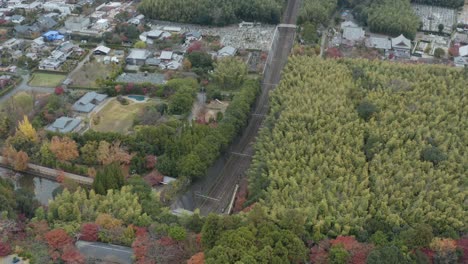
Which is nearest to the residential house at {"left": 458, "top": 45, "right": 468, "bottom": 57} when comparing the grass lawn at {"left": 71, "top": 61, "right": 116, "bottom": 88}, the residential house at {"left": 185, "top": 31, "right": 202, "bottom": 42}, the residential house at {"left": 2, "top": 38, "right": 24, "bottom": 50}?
the residential house at {"left": 185, "top": 31, "right": 202, "bottom": 42}

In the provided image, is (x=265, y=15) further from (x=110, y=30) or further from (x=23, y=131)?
(x=23, y=131)

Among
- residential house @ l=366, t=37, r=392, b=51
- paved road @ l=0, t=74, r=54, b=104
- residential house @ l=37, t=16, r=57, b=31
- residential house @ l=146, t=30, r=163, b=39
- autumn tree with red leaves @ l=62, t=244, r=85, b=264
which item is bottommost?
paved road @ l=0, t=74, r=54, b=104

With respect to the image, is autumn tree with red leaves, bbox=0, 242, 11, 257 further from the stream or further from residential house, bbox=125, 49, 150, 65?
residential house, bbox=125, 49, 150, 65

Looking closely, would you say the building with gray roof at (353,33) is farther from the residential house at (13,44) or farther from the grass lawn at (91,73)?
the residential house at (13,44)

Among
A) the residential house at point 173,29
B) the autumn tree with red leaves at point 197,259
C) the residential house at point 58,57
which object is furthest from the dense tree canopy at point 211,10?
the autumn tree with red leaves at point 197,259

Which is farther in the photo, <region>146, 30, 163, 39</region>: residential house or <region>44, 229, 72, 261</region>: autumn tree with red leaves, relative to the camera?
<region>146, 30, 163, 39</region>: residential house

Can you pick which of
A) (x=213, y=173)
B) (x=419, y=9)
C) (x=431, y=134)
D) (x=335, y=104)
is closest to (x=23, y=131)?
(x=213, y=173)

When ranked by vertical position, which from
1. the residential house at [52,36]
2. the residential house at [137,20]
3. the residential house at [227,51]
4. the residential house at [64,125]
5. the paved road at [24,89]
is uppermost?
the residential house at [227,51]
